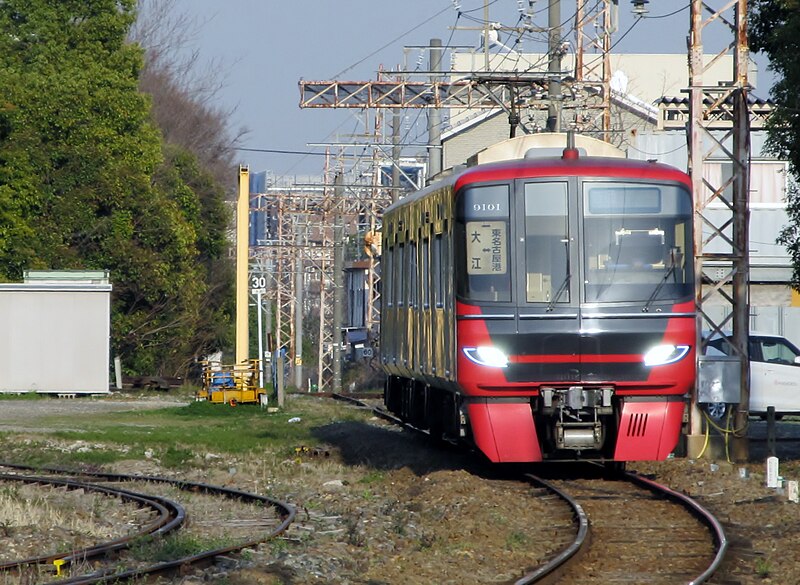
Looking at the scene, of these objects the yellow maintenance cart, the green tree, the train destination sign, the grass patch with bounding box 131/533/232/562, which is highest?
the green tree

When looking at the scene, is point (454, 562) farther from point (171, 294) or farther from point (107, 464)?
point (171, 294)

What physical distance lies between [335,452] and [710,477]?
628cm

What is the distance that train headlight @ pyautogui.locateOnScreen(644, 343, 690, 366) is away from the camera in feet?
45.1

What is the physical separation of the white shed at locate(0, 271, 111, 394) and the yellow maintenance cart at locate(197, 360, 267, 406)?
3.21m

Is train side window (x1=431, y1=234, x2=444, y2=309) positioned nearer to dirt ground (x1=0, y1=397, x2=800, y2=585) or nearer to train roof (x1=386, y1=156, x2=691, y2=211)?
train roof (x1=386, y1=156, x2=691, y2=211)

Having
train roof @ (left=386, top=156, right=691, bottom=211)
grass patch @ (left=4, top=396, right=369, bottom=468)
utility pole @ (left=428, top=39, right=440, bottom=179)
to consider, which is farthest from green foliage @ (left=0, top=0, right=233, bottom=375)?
train roof @ (left=386, top=156, right=691, bottom=211)

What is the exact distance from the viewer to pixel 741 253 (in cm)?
1692

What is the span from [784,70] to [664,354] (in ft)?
14.8

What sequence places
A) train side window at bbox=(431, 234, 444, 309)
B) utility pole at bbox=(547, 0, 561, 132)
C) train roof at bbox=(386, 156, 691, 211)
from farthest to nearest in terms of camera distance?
utility pole at bbox=(547, 0, 561, 132), train side window at bbox=(431, 234, 444, 309), train roof at bbox=(386, 156, 691, 211)

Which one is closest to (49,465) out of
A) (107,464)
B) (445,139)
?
(107,464)

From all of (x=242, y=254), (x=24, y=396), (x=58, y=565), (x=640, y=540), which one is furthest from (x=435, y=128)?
(x=58, y=565)

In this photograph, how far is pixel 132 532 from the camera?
1199 centimetres

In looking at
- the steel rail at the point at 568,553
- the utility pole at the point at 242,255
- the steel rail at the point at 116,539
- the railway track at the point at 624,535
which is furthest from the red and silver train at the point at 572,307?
the utility pole at the point at 242,255

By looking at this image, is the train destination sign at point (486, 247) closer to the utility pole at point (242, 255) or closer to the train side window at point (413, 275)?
the train side window at point (413, 275)
